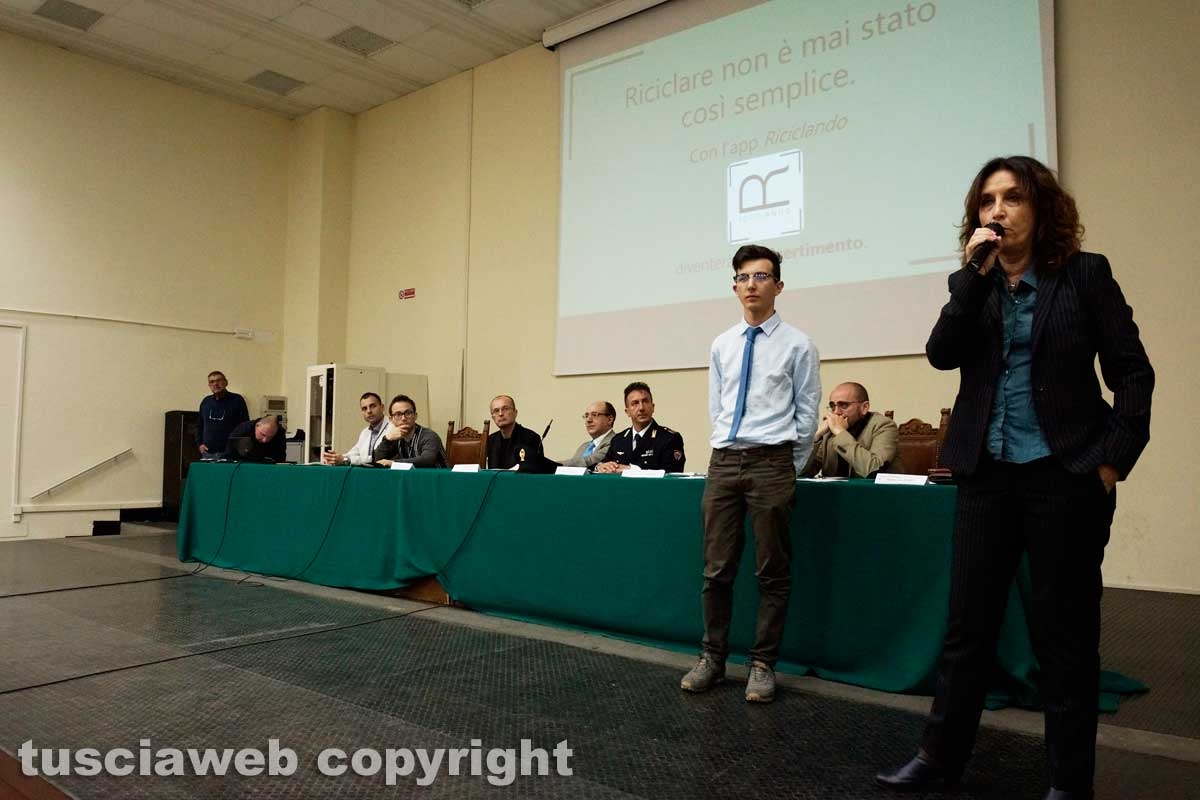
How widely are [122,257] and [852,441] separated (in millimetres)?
6581

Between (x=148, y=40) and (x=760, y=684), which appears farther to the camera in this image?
(x=148, y=40)

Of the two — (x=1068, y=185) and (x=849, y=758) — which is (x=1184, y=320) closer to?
(x=1068, y=185)

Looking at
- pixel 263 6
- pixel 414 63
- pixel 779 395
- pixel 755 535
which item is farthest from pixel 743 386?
pixel 414 63

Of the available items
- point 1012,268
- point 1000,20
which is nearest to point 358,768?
point 1012,268

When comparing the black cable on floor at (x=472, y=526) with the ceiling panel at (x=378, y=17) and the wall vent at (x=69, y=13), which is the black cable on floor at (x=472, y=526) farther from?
the wall vent at (x=69, y=13)

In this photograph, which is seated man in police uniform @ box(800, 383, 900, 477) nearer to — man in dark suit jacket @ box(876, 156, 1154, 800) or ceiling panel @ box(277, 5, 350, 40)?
man in dark suit jacket @ box(876, 156, 1154, 800)

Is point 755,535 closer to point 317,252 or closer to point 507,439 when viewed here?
point 507,439

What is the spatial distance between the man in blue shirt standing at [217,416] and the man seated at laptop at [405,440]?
3.12 m

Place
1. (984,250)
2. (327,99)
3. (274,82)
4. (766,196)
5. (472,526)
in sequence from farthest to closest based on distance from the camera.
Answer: (327,99) < (274,82) < (766,196) < (472,526) < (984,250)

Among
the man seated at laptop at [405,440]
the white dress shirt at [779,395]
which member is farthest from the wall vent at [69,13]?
the white dress shirt at [779,395]

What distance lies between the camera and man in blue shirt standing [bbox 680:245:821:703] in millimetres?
2221

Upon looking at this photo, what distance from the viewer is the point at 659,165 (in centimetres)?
553

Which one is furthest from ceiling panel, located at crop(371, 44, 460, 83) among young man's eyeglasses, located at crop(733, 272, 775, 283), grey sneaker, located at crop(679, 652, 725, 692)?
grey sneaker, located at crop(679, 652, 725, 692)

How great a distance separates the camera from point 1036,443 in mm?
1439
